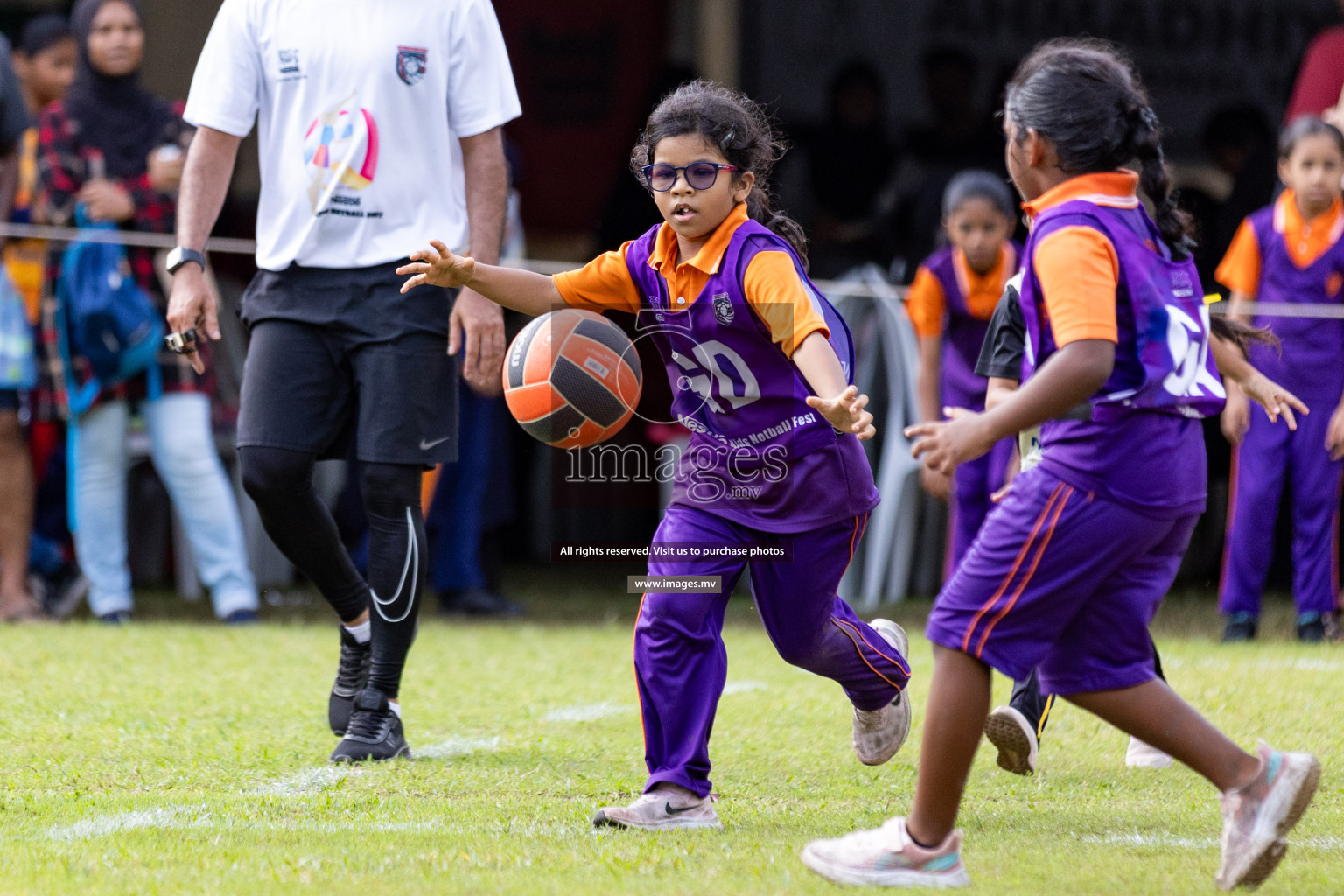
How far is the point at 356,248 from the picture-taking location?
14.0 feet

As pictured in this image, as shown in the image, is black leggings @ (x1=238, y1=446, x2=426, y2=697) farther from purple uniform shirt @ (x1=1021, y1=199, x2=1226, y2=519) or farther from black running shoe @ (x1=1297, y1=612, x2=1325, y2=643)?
black running shoe @ (x1=1297, y1=612, x2=1325, y2=643)

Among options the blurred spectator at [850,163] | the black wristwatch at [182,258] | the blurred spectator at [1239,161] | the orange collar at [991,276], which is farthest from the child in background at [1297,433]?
the black wristwatch at [182,258]

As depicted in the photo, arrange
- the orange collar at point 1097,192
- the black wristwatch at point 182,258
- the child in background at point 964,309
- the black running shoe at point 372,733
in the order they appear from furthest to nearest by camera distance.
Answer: the child in background at point 964,309 < the black wristwatch at point 182,258 < the black running shoe at point 372,733 < the orange collar at point 1097,192

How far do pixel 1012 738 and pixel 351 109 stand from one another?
2.25 meters

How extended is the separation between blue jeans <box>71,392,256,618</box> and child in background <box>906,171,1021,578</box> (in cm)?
298

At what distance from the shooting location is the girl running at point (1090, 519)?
2.87 m

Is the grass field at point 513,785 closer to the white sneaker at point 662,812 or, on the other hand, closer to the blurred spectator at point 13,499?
the white sneaker at point 662,812

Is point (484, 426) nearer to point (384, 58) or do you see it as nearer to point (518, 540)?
point (518, 540)

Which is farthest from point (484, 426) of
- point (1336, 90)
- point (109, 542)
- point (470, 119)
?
point (1336, 90)

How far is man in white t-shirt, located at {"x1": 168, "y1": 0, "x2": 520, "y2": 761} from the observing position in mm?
4184

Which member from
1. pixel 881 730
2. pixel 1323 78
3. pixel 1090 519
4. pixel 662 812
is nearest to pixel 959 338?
pixel 1323 78

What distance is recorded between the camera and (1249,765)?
2982 millimetres

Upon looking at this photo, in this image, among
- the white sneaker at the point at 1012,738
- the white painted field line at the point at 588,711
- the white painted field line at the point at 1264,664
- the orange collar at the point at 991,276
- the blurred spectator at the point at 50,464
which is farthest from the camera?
the blurred spectator at the point at 50,464

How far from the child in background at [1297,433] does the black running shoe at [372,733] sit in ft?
13.0
